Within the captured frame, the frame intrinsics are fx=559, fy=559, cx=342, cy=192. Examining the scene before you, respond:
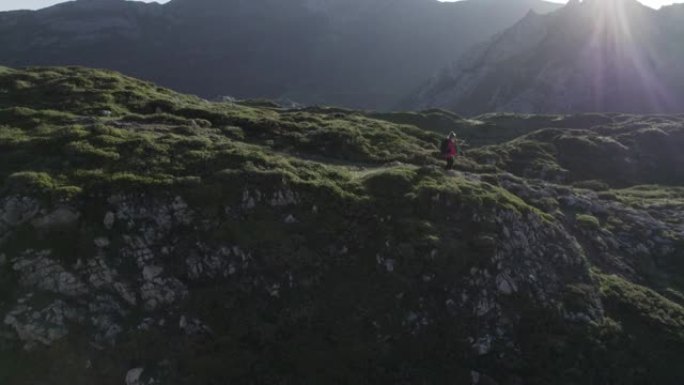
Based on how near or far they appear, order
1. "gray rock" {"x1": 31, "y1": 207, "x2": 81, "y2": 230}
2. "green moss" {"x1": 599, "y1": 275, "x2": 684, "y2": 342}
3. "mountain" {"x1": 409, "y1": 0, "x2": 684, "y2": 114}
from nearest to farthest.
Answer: "gray rock" {"x1": 31, "y1": 207, "x2": 81, "y2": 230} < "green moss" {"x1": 599, "y1": 275, "x2": 684, "y2": 342} < "mountain" {"x1": 409, "y1": 0, "x2": 684, "y2": 114}

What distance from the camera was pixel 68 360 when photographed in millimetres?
17500

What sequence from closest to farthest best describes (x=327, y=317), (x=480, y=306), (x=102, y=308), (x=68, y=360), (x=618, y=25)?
1. (x=68, y=360)
2. (x=102, y=308)
3. (x=327, y=317)
4. (x=480, y=306)
5. (x=618, y=25)

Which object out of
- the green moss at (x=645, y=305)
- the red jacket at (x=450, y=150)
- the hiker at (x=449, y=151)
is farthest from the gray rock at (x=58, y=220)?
the green moss at (x=645, y=305)

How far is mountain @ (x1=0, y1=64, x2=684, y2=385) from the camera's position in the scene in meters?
18.7

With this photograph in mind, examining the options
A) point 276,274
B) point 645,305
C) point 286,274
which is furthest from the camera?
point 645,305

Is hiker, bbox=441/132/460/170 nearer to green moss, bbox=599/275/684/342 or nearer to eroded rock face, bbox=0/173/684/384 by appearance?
eroded rock face, bbox=0/173/684/384

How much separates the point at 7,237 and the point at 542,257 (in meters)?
22.5

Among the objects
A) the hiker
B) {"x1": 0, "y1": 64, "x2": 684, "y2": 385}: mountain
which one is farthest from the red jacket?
{"x1": 0, "y1": 64, "x2": 684, "y2": 385}: mountain

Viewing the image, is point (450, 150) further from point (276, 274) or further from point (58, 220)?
point (58, 220)

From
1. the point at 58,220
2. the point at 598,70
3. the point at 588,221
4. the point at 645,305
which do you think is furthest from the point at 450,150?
the point at 598,70

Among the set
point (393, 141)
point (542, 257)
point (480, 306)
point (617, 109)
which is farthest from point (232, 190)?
point (617, 109)

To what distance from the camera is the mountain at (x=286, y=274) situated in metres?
18.7

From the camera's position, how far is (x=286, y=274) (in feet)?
71.5

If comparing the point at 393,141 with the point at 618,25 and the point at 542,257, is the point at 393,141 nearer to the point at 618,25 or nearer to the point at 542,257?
the point at 542,257
